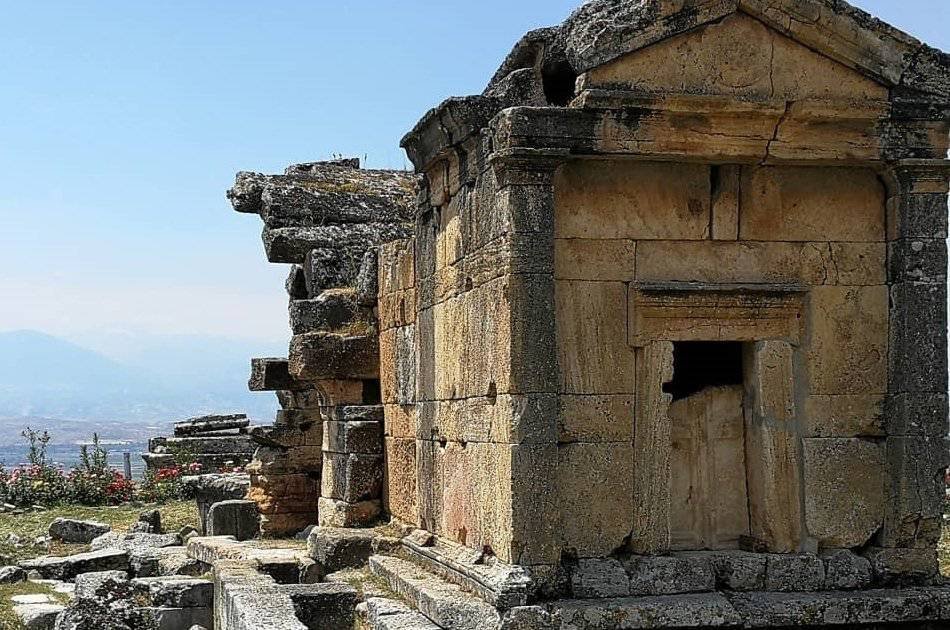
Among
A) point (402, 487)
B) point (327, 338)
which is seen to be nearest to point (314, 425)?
point (327, 338)

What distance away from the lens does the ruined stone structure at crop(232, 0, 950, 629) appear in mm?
8102

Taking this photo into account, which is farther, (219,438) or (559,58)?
(219,438)

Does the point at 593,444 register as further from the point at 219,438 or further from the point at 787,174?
the point at 219,438

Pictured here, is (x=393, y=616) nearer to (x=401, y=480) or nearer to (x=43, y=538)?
(x=401, y=480)

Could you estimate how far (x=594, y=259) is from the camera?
27.6 ft

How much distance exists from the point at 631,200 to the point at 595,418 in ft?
4.92

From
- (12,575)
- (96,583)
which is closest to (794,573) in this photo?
(96,583)

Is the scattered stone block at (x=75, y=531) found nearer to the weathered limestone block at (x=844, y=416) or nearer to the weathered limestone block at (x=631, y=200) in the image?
the weathered limestone block at (x=631, y=200)

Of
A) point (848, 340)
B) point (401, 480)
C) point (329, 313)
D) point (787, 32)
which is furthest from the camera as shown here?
point (329, 313)

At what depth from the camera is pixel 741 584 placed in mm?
8367

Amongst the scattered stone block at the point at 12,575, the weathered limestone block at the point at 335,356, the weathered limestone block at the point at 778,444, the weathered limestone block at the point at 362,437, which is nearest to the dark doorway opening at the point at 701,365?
the weathered limestone block at the point at 778,444

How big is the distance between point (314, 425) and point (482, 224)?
627 cm

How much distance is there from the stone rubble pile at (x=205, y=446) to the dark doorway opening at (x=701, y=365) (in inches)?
552

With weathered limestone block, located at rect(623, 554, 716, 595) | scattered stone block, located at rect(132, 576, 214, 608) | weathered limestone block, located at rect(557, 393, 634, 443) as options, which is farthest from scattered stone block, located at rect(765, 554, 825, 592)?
scattered stone block, located at rect(132, 576, 214, 608)
